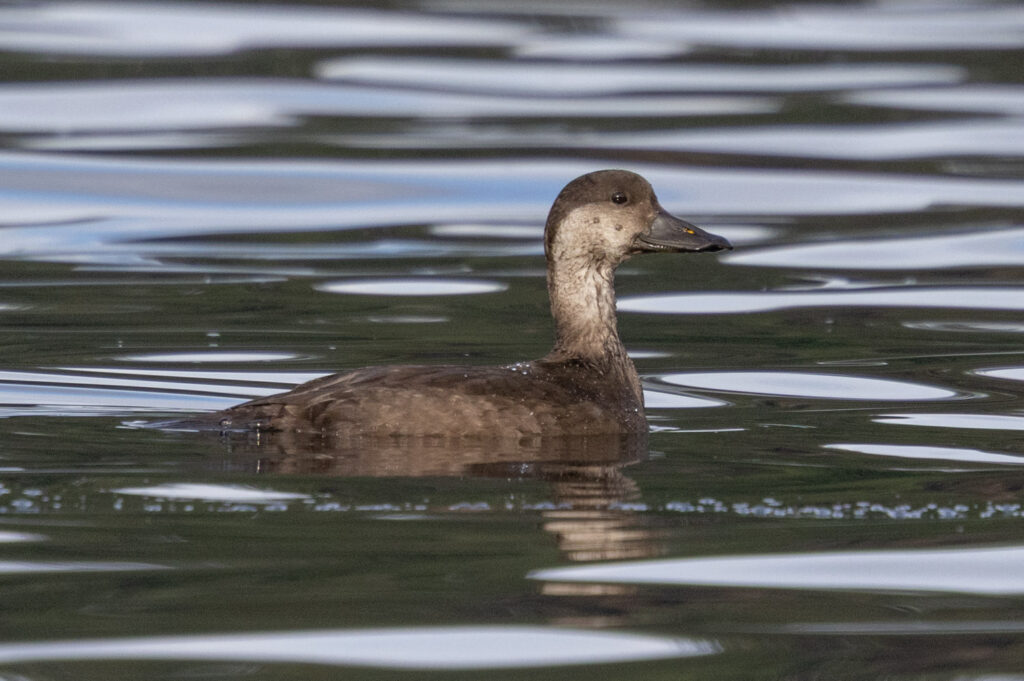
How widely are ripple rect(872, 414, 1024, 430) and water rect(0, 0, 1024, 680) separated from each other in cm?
4

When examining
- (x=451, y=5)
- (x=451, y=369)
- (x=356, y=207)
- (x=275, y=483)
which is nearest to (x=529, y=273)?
(x=356, y=207)

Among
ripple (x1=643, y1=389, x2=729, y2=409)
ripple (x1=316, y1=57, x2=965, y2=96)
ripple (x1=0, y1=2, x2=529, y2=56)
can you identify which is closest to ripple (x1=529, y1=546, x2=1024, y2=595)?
ripple (x1=643, y1=389, x2=729, y2=409)

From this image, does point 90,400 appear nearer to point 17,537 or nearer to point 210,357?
point 210,357

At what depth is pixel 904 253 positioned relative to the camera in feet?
50.7

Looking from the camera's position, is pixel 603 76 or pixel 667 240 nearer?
pixel 667 240

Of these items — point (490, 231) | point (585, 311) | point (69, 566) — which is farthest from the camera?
point (490, 231)

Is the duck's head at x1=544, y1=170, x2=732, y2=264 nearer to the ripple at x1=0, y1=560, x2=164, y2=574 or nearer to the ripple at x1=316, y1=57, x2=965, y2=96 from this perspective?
the ripple at x1=0, y1=560, x2=164, y2=574

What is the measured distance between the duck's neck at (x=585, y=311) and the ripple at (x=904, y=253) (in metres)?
5.66

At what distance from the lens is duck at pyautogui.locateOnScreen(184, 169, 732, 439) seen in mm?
8219

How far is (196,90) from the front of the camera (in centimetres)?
2070

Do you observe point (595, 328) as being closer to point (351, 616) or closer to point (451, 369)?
point (451, 369)

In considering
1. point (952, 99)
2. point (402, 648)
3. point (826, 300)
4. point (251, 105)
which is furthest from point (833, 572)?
point (952, 99)

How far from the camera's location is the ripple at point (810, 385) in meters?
10.3

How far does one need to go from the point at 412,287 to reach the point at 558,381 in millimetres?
5271
